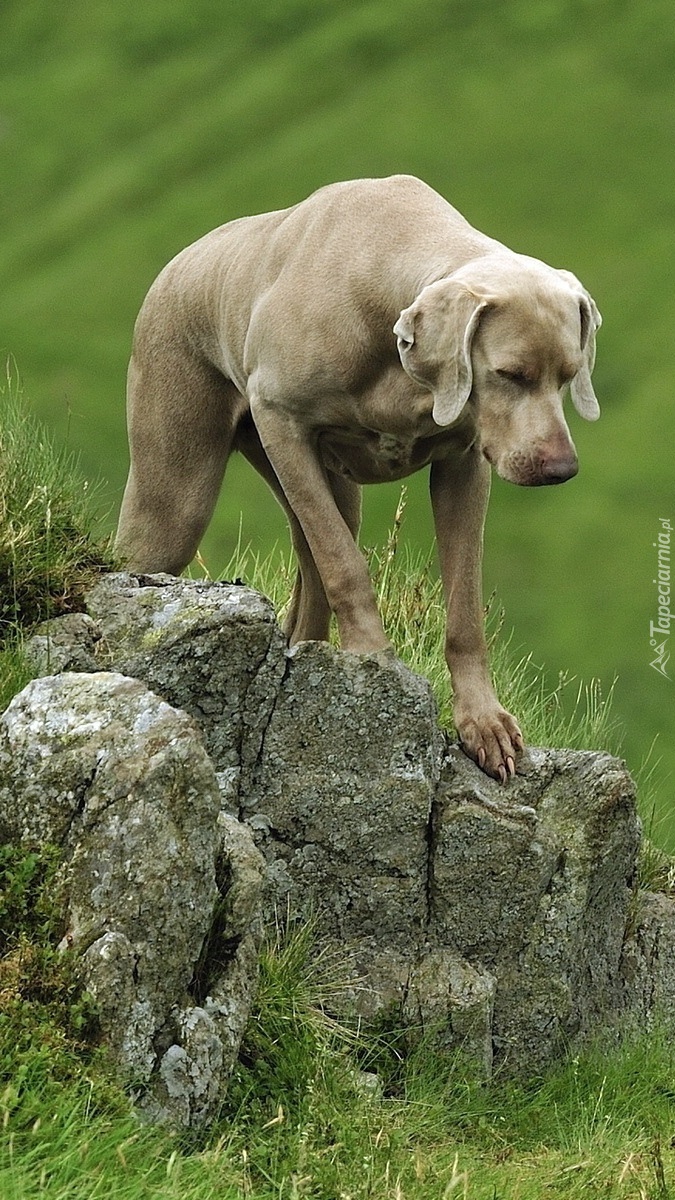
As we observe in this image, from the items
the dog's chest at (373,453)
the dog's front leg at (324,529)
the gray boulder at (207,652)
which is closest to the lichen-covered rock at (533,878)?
the dog's front leg at (324,529)

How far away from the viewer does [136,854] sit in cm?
362

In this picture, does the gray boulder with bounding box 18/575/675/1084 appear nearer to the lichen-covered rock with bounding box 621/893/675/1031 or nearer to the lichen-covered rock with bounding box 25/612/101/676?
the lichen-covered rock with bounding box 25/612/101/676

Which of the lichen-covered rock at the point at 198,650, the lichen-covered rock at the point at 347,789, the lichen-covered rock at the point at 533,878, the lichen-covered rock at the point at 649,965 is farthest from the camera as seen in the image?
the lichen-covered rock at the point at 649,965

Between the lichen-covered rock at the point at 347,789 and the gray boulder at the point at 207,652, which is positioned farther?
the lichen-covered rock at the point at 347,789

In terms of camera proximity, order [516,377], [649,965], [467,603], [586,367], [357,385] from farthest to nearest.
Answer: [649,965], [467,603], [357,385], [586,367], [516,377]

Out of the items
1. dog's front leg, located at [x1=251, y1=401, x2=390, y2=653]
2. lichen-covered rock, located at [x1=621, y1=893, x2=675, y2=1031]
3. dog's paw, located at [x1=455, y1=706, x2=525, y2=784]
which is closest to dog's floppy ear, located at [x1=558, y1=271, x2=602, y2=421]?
dog's front leg, located at [x1=251, y1=401, x2=390, y2=653]

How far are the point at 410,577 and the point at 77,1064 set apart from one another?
4272mm

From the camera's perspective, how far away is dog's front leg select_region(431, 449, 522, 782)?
17.0 ft

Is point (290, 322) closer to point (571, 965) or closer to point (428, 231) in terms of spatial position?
point (428, 231)

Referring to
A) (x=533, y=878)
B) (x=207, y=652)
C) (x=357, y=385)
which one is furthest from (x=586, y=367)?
(x=533, y=878)

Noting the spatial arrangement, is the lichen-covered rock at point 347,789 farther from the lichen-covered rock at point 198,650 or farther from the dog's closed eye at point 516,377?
the dog's closed eye at point 516,377

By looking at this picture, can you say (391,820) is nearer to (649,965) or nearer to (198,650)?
(198,650)

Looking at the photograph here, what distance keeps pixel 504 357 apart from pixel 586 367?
40cm

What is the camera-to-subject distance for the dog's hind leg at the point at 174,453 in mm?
5879
